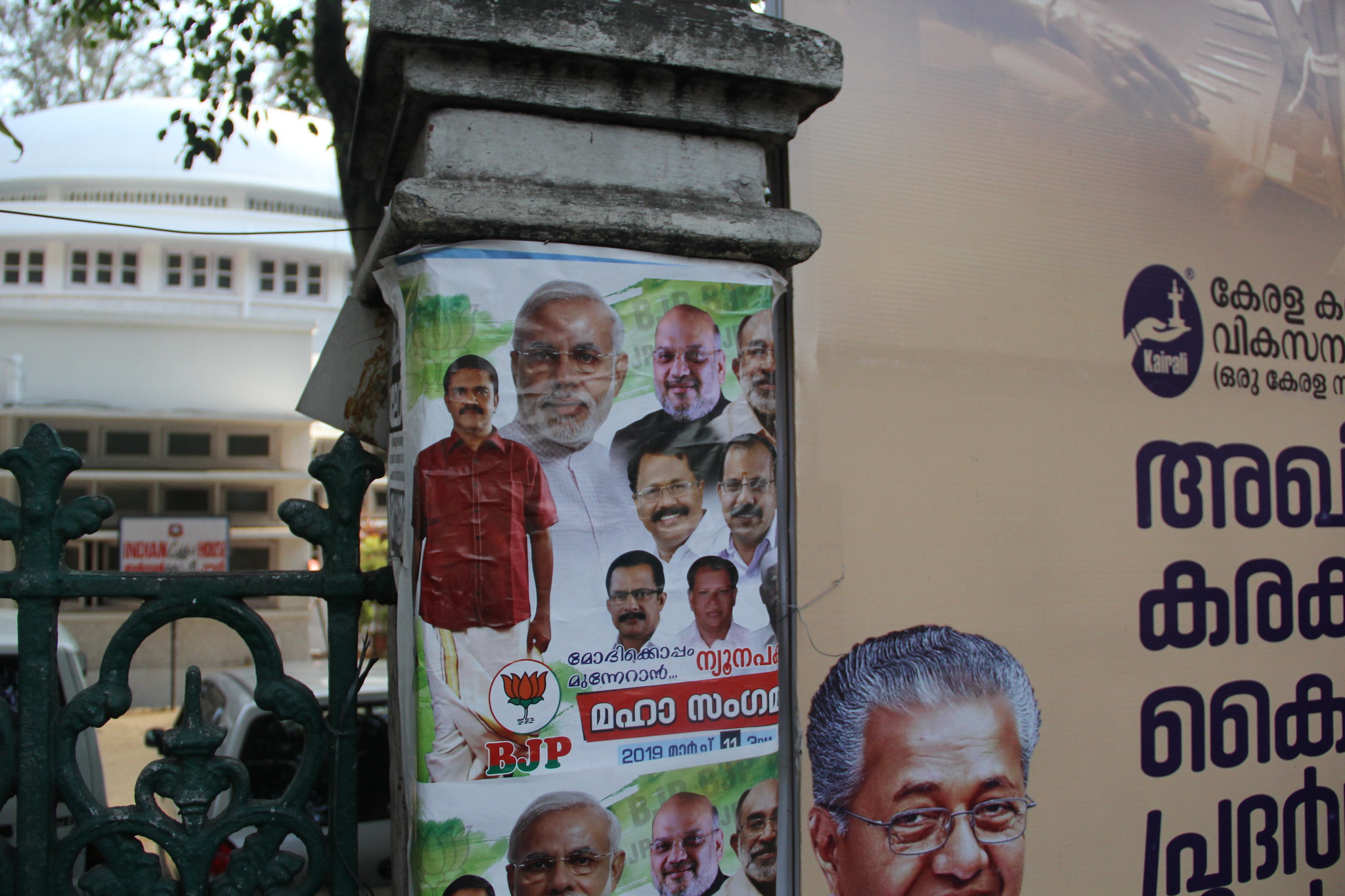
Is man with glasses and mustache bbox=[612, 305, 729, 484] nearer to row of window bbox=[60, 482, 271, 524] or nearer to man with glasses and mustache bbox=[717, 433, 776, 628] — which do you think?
man with glasses and mustache bbox=[717, 433, 776, 628]

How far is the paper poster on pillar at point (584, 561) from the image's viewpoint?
5.50 ft

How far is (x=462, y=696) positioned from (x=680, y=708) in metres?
0.40

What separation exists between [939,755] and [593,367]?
3.96 feet

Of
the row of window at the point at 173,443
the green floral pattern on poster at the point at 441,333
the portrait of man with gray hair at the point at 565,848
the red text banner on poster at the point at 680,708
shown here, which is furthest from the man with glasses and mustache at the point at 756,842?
the row of window at the point at 173,443

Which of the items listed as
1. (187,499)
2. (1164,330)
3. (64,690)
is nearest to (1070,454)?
(1164,330)

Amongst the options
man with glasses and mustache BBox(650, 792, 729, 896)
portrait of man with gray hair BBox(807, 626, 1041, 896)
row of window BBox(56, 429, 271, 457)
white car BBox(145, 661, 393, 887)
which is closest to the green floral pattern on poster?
man with glasses and mustache BBox(650, 792, 729, 896)

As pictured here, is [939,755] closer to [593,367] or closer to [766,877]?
[766,877]

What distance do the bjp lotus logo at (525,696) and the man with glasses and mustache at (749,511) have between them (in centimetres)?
40

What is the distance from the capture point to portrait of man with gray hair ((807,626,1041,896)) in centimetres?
212

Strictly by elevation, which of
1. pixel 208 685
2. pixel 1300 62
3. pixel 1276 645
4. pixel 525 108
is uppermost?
pixel 1300 62

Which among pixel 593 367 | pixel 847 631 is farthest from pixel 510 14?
pixel 847 631

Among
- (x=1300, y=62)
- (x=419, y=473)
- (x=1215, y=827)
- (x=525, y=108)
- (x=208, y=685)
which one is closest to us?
(x=419, y=473)

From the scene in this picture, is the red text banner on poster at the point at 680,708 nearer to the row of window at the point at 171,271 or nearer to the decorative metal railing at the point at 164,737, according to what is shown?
the decorative metal railing at the point at 164,737

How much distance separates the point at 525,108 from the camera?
5.96ft
